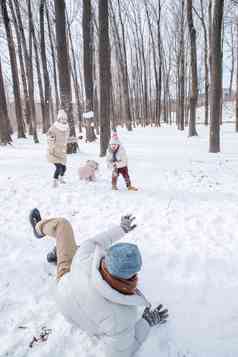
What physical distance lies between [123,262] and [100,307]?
35cm

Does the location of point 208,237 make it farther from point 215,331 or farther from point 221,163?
point 221,163

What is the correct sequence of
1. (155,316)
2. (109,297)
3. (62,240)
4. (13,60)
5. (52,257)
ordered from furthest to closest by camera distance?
(13,60) → (52,257) → (62,240) → (155,316) → (109,297)

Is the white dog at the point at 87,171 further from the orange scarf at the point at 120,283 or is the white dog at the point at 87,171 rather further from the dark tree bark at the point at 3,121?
the dark tree bark at the point at 3,121

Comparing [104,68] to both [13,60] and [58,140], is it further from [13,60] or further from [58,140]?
[13,60]

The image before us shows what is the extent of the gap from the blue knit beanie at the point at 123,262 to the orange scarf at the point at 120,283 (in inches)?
1.2

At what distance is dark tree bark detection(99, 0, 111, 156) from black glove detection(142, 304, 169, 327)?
690cm

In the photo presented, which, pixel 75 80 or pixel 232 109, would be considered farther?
pixel 232 109

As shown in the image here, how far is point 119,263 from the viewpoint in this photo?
1543 millimetres

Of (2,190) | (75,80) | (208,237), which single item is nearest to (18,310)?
(208,237)

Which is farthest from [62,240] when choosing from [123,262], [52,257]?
[123,262]

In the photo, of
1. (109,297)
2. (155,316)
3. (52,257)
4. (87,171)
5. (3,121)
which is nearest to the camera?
(109,297)

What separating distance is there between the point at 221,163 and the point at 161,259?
5985 mm

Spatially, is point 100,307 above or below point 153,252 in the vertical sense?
above

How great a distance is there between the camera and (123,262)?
1.54 metres
